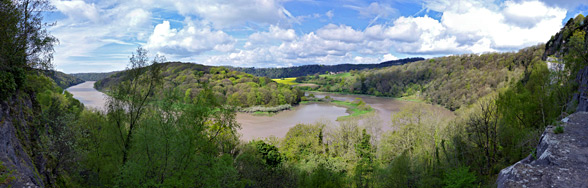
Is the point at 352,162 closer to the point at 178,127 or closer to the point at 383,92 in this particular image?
the point at 178,127

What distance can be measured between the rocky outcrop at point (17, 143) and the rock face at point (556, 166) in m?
11.3

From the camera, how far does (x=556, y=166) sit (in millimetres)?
6227

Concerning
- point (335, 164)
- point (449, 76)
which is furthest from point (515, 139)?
point (449, 76)

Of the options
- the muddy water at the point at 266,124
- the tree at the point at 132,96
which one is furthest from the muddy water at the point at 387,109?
the tree at the point at 132,96

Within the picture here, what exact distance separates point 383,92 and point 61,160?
306ft

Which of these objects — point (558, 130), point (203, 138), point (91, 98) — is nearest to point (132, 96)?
point (203, 138)

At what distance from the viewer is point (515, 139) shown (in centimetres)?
1435

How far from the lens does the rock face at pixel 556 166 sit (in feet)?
18.8

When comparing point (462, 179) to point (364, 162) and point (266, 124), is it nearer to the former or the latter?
point (364, 162)

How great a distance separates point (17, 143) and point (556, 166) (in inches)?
563

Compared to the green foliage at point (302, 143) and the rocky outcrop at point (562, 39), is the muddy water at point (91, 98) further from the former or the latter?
the rocky outcrop at point (562, 39)

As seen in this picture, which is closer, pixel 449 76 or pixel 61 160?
pixel 61 160

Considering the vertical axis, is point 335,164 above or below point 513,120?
below

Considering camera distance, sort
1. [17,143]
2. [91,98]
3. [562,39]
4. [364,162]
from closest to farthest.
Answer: [17,143]
[364,162]
[562,39]
[91,98]
